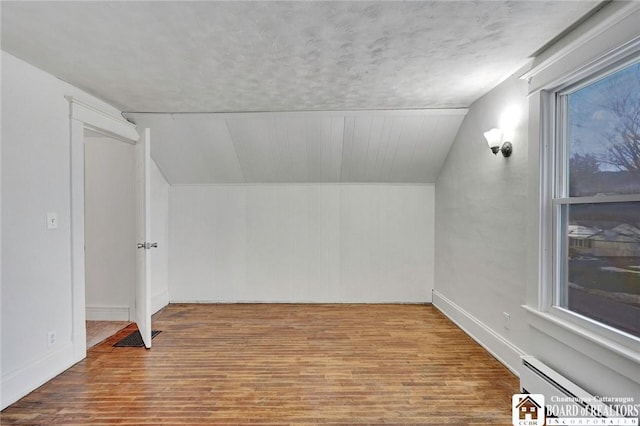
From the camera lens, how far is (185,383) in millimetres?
2219

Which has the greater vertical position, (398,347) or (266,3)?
(266,3)

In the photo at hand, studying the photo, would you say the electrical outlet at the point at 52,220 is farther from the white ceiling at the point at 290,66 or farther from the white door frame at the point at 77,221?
the white ceiling at the point at 290,66

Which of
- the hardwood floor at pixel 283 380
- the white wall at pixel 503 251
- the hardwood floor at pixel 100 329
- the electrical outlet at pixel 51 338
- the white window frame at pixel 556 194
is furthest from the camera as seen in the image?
the hardwood floor at pixel 100 329

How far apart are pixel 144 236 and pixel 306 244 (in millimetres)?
1985

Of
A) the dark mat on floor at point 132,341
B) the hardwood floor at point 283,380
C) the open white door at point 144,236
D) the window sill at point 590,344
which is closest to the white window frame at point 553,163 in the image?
the window sill at point 590,344

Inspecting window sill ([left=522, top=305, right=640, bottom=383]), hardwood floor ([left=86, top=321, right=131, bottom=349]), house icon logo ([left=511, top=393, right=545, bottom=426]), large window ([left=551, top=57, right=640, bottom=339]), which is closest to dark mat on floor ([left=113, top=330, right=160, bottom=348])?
hardwood floor ([left=86, top=321, right=131, bottom=349])

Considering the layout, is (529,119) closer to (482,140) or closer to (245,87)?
(482,140)

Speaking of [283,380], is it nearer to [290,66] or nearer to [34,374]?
A: [34,374]

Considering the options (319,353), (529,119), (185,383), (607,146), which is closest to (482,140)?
(529,119)

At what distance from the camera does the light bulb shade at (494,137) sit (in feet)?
8.30

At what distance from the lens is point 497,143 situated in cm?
254

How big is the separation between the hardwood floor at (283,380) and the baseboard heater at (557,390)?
0.20 meters

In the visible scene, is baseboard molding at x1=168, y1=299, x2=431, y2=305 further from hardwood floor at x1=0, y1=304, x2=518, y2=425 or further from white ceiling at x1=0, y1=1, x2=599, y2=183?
white ceiling at x1=0, y1=1, x2=599, y2=183

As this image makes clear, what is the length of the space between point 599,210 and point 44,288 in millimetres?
3677
